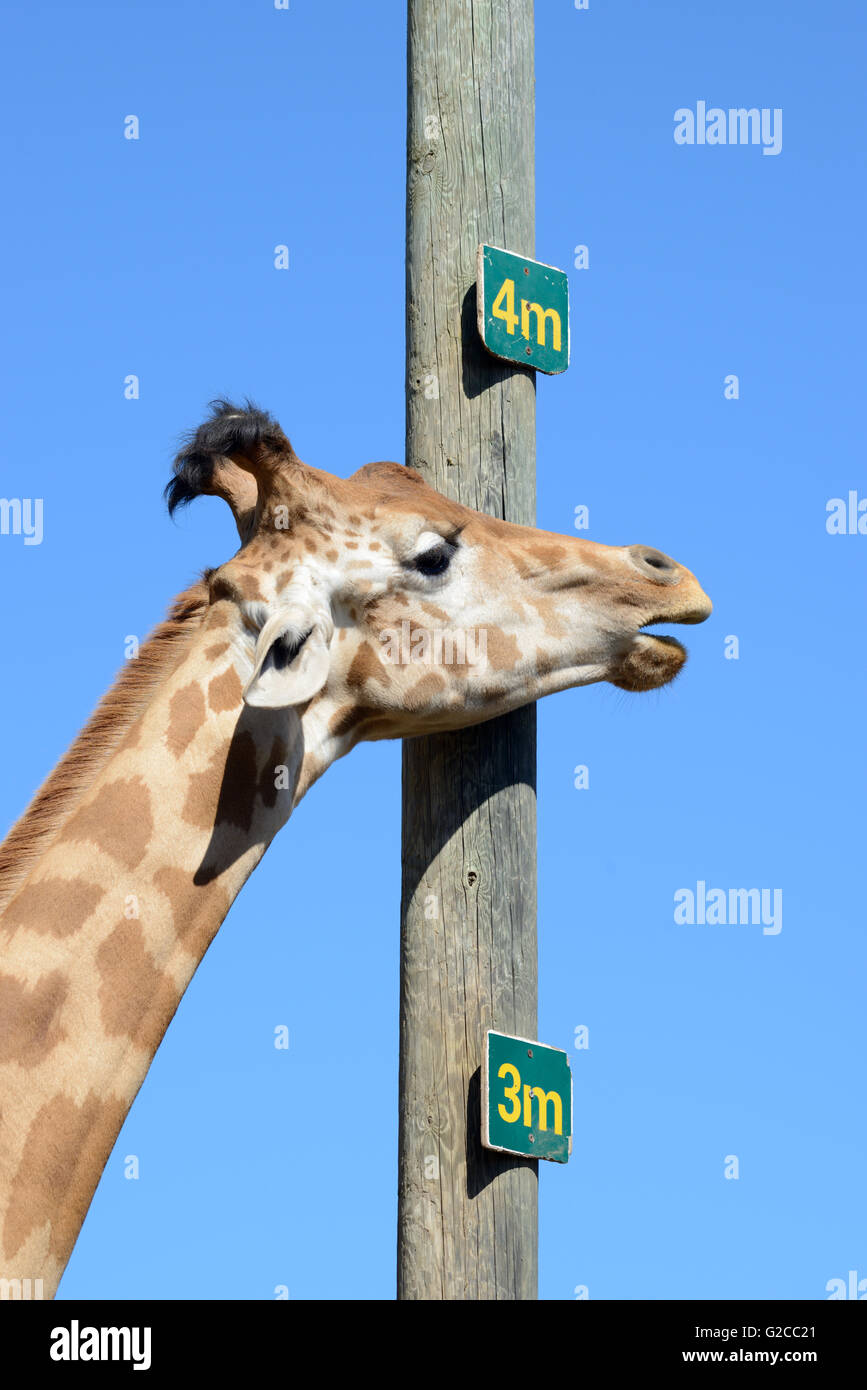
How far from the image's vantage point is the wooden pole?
5.51 metres

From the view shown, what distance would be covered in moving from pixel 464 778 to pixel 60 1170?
1.74 metres

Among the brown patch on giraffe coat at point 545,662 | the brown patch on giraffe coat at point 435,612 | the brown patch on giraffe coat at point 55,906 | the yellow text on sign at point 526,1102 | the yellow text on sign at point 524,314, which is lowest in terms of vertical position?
the yellow text on sign at point 526,1102

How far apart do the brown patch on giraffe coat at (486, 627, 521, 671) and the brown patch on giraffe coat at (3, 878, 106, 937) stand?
1.41 m

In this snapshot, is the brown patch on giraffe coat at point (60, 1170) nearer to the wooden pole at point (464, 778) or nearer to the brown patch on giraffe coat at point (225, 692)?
the wooden pole at point (464, 778)

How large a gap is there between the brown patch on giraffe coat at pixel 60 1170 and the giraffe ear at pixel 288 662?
1188 millimetres

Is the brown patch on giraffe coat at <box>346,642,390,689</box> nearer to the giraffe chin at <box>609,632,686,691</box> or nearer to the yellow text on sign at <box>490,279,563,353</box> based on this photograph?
the giraffe chin at <box>609,632,686,691</box>

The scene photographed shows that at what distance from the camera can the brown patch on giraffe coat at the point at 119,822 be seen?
5.29 meters

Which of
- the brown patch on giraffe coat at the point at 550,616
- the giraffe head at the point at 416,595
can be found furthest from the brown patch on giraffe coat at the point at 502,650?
the brown patch on giraffe coat at the point at 550,616

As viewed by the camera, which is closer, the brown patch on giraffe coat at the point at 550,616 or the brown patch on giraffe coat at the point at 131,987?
the brown patch on giraffe coat at the point at 131,987

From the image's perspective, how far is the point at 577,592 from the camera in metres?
5.94

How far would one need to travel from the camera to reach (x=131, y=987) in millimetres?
5141

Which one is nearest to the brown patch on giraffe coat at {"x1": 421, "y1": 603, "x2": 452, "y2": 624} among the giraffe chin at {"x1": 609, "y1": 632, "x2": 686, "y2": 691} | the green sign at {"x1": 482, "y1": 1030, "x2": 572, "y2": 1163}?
the giraffe chin at {"x1": 609, "y1": 632, "x2": 686, "y2": 691}

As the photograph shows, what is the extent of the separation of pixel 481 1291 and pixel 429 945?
102 centimetres
